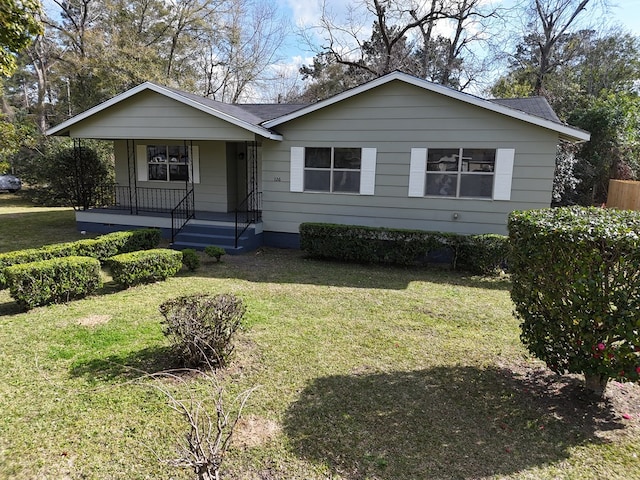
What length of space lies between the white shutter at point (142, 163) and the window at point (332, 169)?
566 centimetres

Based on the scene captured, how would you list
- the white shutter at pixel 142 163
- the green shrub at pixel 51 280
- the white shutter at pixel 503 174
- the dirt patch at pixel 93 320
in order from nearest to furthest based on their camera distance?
the dirt patch at pixel 93 320 < the green shrub at pixel 51 280 < the white shutter at pixel 503 174 < the white shutter at pixel 142 163

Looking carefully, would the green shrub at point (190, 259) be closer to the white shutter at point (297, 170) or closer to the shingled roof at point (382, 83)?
the shingled roof at point (382, 83)

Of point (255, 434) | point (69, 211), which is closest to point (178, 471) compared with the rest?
point (255, 434)

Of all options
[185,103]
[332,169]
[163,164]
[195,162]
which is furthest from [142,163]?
[332,169]

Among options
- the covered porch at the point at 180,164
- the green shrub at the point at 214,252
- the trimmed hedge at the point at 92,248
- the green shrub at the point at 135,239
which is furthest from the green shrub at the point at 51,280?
the covered porch at the point at 180,164

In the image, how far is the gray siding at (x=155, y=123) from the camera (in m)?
10.1

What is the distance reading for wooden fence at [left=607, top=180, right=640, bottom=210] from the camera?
626 inches

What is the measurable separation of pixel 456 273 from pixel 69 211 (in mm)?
15827

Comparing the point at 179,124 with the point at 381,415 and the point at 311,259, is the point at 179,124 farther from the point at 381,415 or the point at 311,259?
the point at 381,415

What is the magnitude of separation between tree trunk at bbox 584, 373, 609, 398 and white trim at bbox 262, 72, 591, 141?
6210 millimetres

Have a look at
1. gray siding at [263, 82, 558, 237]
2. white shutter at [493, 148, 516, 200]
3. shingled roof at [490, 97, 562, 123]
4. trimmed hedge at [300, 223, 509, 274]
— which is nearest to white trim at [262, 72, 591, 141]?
gray siding at [263, 82, 558, 237]

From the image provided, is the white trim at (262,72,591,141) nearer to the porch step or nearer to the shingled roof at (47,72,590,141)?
the shingled roof at (47,72,590,141)

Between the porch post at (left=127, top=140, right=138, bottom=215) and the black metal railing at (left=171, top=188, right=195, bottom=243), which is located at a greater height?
the porch post at (left=127, top=140, right=138, bottom=215)

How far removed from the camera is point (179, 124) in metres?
10.4
